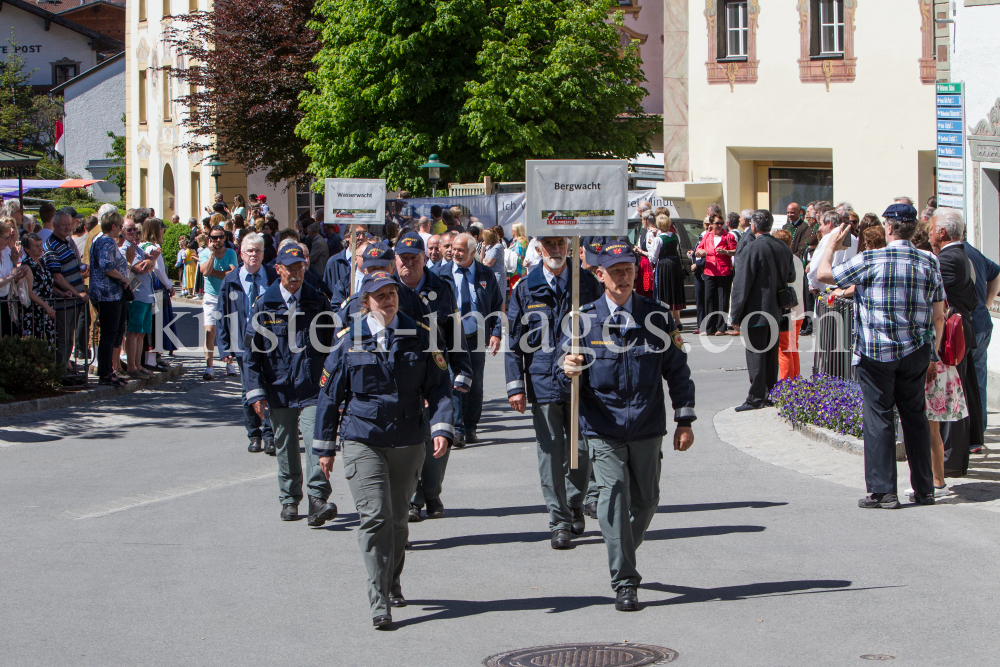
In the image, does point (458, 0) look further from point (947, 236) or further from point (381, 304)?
point (381, 304)

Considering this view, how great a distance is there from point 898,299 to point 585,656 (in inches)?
145

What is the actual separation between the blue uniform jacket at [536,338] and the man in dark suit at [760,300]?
5.05m

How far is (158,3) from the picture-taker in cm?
4922

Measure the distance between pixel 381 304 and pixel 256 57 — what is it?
→ 1194 inches

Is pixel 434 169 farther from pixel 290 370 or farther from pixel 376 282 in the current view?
pixel 376 282

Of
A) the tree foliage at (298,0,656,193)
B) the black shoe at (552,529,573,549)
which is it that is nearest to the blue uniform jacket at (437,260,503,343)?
the black shoe at (552,529,573,549)

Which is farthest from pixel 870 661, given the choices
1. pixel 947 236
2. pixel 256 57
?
pixel 256 57

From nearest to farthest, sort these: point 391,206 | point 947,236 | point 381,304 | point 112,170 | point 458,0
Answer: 1. point 381,304
2. point 947,236
3. point 391,206
4. point 458,0
5. point 112,170

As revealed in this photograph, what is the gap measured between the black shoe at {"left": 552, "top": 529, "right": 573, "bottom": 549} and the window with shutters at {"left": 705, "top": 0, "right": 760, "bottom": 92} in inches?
930

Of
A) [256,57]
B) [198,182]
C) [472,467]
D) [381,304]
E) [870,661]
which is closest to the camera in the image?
[870,661]

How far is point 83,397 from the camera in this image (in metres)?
14.4

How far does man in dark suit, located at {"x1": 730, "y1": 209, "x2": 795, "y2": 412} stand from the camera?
12.9 meters

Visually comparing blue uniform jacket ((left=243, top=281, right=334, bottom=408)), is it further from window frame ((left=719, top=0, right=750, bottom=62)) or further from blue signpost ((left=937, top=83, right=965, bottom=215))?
window frame ((left=719, top=0, right=750, bottom=62))

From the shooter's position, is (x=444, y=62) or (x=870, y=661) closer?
(x=870, y=661)
